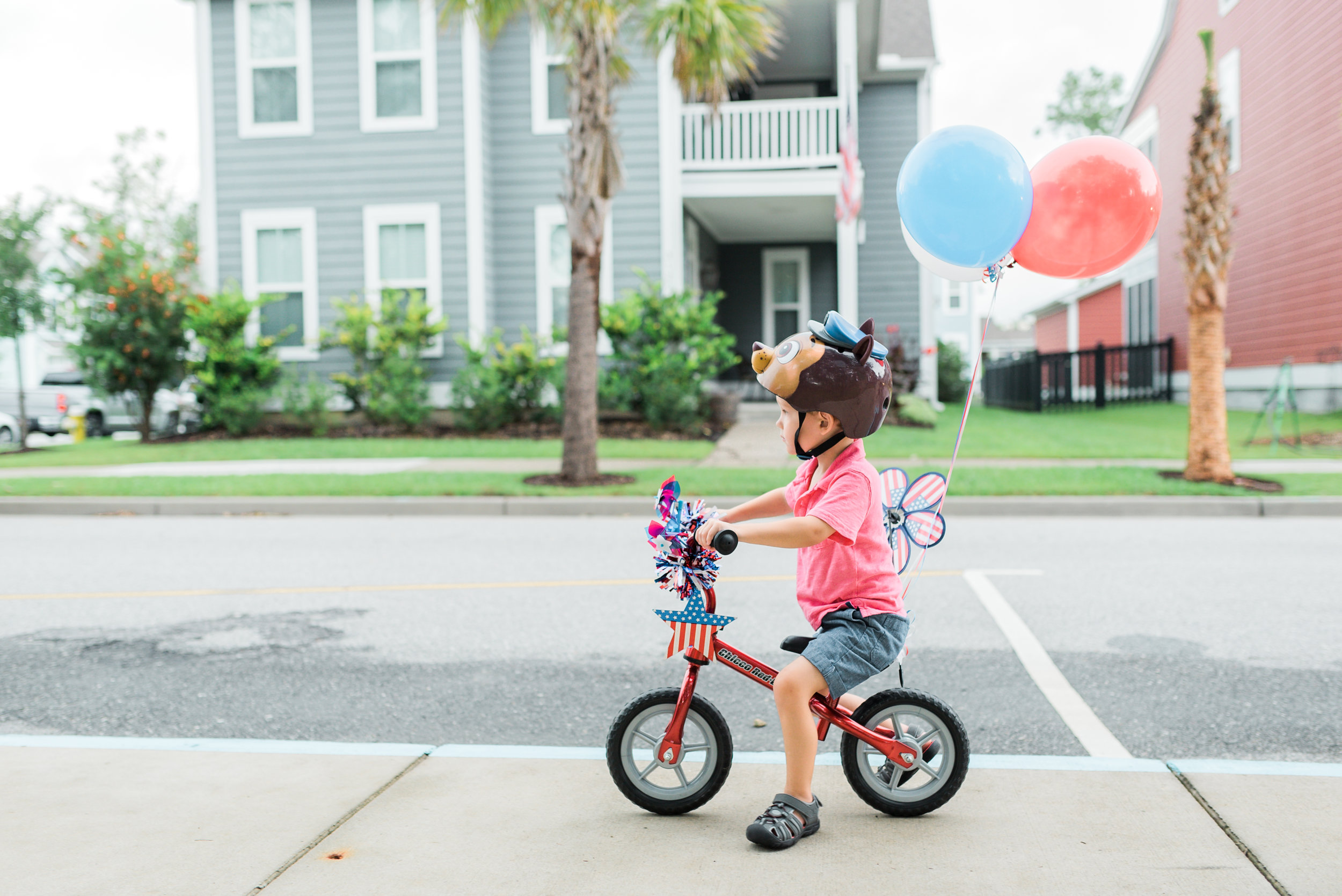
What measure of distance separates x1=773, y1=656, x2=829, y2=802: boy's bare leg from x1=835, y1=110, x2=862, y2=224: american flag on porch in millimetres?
14417

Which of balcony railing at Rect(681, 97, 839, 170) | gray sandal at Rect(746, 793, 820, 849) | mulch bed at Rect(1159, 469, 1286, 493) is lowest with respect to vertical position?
gray sandal at Rect(746, 793, 820, 849)

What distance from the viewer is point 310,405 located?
17.4 metres

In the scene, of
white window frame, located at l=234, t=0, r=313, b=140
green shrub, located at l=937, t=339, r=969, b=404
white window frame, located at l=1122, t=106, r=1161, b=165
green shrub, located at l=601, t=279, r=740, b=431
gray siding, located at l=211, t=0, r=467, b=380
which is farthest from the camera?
white window frame, located at l=1122, t=106, r=1161, b=165

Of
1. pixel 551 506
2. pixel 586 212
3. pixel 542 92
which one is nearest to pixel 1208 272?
pixel 586 212

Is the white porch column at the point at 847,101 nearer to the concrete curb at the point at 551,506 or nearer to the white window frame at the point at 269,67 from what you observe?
the concrete curb at the point at 551,506

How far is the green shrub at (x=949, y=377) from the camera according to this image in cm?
2514

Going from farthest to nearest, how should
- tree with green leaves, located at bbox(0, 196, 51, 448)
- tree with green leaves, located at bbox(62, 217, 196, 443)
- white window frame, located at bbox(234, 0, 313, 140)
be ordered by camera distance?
tree with green leaves, located at bbox(0, 196, 51, 448), white window frame, located at bbox(234, 0, 313, 140), tree with green leaves, located at bbox(62, 217, 196, 443)

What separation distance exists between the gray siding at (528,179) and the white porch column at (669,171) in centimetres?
11

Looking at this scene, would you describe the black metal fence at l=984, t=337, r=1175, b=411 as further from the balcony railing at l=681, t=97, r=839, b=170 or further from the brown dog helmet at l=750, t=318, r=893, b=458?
the brown dog helmet at l=750, t=318, r=893, b=458

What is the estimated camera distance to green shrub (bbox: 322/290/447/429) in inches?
676

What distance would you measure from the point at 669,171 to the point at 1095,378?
13116mm

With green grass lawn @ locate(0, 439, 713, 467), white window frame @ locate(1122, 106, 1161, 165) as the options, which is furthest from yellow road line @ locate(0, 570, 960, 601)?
white window frame @ locate(1122, 106, 1161, 165)

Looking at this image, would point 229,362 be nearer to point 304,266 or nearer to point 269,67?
point 304,266

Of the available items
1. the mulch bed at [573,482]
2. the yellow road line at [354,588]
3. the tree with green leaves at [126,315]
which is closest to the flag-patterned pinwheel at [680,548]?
the yellow road line at [354,588]
